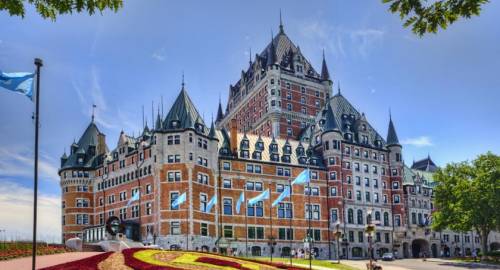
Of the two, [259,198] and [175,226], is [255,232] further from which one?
[259,198]

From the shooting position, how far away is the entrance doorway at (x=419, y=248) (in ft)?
368

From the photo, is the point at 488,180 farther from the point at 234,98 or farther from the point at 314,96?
the point at 234,98

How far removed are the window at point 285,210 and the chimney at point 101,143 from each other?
119ft

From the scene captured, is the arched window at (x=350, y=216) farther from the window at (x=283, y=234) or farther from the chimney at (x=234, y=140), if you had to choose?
the chimney at (x=234, y=140)

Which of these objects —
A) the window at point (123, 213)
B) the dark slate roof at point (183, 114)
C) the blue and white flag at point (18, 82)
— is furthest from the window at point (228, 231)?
the blue and white flag at point (18, 82)

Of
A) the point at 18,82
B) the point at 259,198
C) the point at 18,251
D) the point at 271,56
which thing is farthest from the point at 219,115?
the point at 18,82

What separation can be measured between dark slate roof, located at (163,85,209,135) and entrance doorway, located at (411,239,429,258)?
174ft

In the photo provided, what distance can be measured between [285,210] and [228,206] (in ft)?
36.0

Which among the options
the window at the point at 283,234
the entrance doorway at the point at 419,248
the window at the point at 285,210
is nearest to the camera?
the window at the point at 283,234

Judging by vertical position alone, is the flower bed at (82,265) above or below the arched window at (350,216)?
below

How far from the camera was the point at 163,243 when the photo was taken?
8069 centimetres

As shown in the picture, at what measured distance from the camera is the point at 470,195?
277ft

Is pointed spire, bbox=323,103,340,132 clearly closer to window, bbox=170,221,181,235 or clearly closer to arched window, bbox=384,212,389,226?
arched window, bbox=384,212,389,226

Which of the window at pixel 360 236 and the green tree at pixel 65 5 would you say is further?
the window at pixel 360 236
